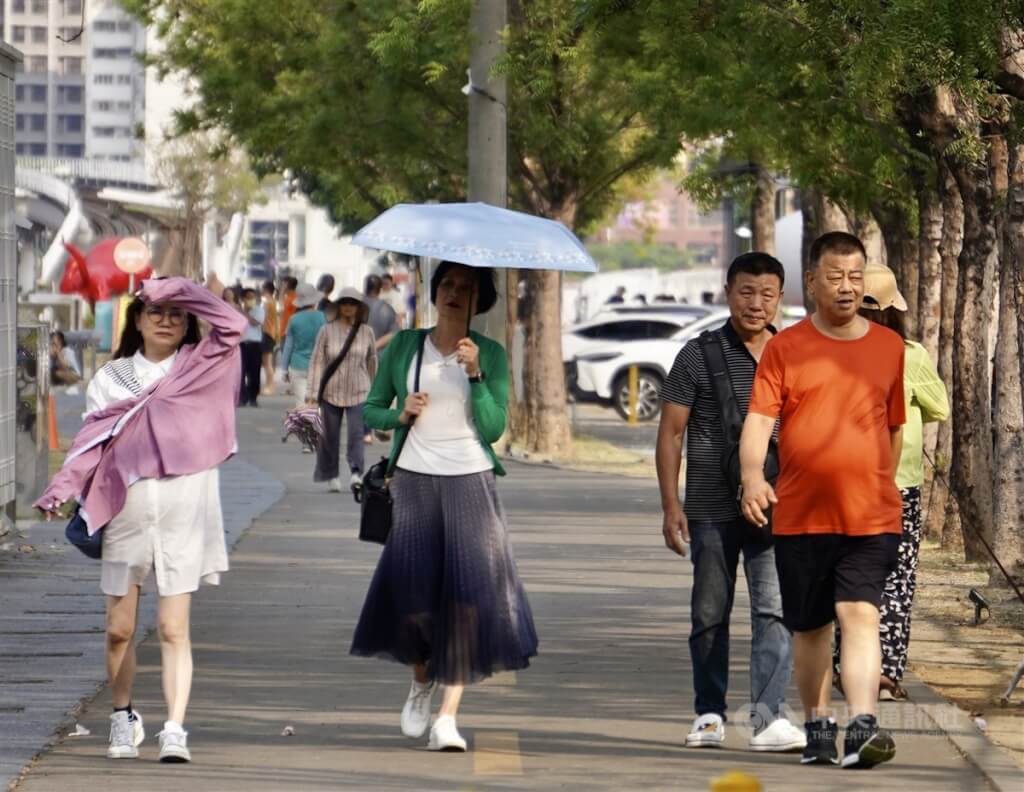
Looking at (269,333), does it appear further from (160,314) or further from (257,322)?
(160,314)

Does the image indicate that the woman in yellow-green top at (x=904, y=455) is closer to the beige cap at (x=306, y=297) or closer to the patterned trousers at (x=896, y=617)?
the patterned trousers at (x=896, y=617)

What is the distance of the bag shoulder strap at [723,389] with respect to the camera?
26.1 feet

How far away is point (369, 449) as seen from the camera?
25469 mm

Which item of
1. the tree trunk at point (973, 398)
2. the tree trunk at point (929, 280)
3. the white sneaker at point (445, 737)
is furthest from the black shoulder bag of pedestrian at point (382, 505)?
the tree trunk at point (929, 280)

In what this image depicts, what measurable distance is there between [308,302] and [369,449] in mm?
2236

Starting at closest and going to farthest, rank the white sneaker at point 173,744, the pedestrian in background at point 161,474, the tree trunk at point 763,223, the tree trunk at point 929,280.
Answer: the white sneaker at point 173,744 → the pedestrian in background at point 161,474 → the tree trunk at point 929,280 → the tree trunk at point 763,223

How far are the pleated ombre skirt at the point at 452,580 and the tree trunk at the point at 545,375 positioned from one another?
56.0 feet

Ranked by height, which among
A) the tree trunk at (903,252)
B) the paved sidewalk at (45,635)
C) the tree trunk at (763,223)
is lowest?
the paved sidewalk at (45,635)

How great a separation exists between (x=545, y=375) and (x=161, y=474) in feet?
59.1

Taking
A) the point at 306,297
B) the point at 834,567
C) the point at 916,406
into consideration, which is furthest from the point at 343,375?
the point at 834,567

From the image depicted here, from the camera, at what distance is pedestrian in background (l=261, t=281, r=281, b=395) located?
126 feet

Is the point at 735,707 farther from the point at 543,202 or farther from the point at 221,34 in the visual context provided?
the point at 221,34

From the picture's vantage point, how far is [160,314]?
311 inches

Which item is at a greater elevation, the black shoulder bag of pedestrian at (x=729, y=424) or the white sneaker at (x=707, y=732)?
the black shoulder bag of pedestrian at (x=729, y=424)
